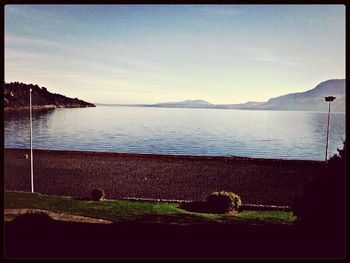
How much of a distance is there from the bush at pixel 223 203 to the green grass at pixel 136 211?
2.28 ft

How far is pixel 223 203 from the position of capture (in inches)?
742

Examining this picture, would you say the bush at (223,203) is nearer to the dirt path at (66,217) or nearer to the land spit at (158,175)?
the land spit at (158,175)

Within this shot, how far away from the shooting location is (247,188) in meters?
26.6

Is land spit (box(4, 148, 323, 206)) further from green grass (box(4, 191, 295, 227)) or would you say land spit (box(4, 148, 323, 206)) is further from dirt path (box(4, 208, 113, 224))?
dirt path (box(4, 208, 113, 224))

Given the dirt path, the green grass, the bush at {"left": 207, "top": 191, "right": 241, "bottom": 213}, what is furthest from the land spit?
the dirt path

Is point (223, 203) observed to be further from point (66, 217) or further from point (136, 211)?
point (66, 217)

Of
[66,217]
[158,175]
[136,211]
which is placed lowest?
[158,175]

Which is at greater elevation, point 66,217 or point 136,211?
point 66,217

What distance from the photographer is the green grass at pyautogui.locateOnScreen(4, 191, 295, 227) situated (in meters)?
16.0

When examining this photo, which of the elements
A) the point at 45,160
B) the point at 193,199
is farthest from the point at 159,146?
the point at 193,199

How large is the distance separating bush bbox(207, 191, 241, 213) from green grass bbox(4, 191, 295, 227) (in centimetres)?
70

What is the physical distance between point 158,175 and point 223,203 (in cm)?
1291

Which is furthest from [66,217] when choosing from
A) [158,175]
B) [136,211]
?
[158,175]

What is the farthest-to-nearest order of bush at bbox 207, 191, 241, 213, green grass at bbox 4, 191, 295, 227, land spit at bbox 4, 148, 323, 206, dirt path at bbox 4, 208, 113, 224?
land spit at bbox 4, 148, 323, 206 → bush at bbox 207, 191, 241, 213 → green grass at bbox 4, 191, 295, 227 → dirt path at bbox 4, 208, 113, 224
